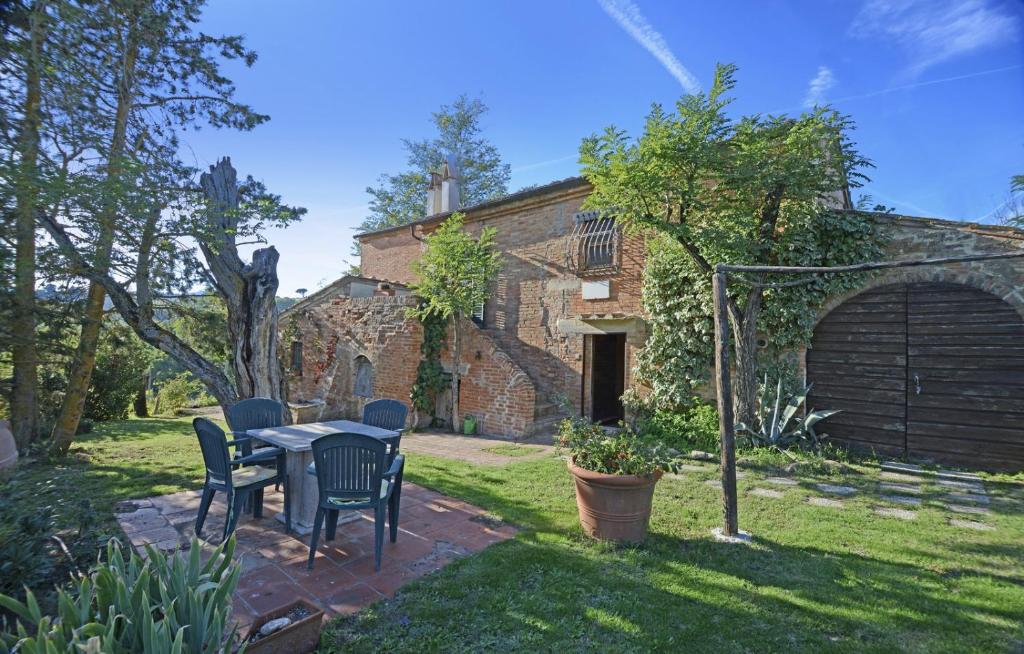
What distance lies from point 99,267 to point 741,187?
346 inches

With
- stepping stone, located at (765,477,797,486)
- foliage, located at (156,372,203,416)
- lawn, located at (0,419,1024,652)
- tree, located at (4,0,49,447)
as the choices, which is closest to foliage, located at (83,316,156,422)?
foliage, located at (156,372,203,416)

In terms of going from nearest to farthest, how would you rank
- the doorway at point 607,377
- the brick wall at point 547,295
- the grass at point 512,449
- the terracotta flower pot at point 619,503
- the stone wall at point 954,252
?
the terracotta flower pot at point 619,503 < the stone wall at point 954,252 < the grass at point 512,449 < the brick wall at point 547,295 < the doorway at point 607,377

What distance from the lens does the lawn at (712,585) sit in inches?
101

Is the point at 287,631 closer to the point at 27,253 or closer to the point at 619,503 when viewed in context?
the point at 619,503

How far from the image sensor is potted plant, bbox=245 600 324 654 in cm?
210

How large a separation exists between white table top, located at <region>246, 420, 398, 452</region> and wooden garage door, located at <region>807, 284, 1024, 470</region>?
6.82 m

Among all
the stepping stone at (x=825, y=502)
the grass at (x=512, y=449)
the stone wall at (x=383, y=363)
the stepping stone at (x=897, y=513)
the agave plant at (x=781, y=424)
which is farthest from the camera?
the stone wall at (x=383, y=363)

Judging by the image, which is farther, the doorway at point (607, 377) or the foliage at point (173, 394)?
the foliage at point (173, 394)

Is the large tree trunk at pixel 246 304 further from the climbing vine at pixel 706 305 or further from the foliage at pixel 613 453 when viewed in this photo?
the climbing vine at pixel 706 305

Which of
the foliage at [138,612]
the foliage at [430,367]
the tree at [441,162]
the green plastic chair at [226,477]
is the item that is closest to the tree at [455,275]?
the foliage at [430,367]

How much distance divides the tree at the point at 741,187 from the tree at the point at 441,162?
53.0ft

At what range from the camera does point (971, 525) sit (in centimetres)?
430

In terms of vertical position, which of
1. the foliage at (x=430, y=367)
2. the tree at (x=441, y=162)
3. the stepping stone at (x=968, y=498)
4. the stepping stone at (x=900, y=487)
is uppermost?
the tree at (x=441, y=162)

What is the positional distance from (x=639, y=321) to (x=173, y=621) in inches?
316
